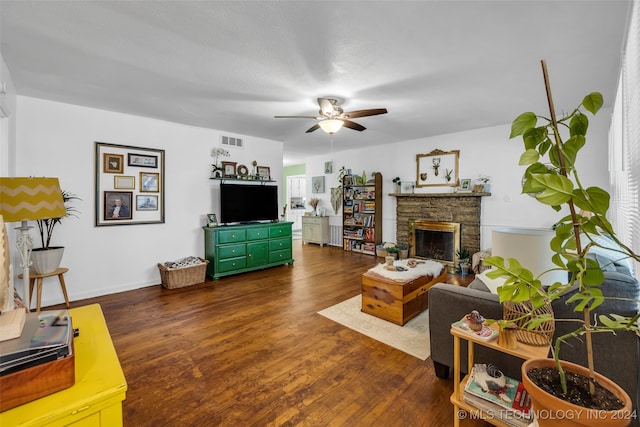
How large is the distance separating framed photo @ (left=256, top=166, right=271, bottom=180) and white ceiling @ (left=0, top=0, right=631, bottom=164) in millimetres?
1718

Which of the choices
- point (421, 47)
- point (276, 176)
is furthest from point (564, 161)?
point (276, 176)

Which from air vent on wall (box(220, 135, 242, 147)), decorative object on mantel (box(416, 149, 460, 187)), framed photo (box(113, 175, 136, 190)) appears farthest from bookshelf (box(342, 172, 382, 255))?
framed photo (box(113, 175, 136, 190))

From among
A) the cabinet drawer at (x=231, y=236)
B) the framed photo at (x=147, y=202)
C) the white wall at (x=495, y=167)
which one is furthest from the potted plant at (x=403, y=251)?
the framed photo at (x=147, y=202)

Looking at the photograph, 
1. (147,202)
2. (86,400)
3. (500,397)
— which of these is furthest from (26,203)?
(500,397)

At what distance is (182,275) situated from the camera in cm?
405

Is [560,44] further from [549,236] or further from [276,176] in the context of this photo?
[276,176]

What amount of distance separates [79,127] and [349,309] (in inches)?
156

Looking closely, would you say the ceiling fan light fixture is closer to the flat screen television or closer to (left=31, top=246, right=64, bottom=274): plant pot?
the flat screen television

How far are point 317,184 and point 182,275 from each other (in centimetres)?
446

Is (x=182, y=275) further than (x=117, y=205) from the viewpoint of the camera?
Yes

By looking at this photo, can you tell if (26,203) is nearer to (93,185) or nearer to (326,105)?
(93,185)

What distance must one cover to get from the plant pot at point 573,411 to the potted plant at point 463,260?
4088 mm

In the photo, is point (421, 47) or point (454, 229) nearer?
point (421, 47)

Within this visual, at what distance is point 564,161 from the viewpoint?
2.93 ft
